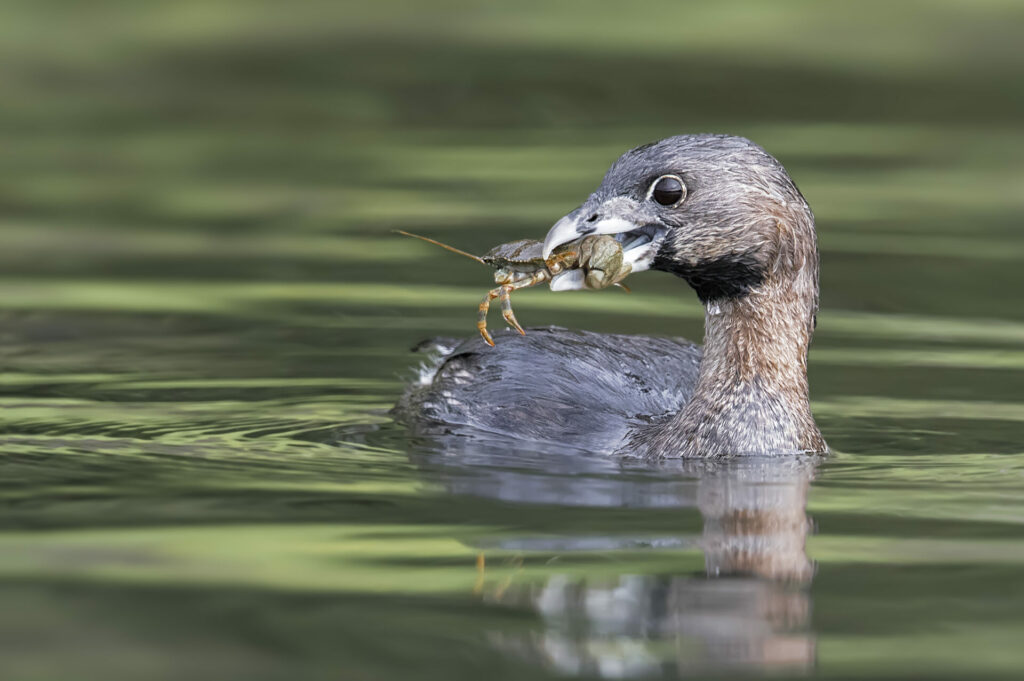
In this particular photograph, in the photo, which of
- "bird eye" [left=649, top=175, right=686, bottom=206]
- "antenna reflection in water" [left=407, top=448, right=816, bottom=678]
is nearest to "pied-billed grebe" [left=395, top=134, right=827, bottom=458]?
"bird eye" [left=649, top=175, right=686, bottom=206]

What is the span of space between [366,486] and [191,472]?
0.77 metres

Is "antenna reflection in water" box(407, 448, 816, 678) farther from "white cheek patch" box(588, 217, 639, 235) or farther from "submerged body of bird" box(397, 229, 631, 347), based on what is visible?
"white cheek patch" box(588, 217, 639, 235)

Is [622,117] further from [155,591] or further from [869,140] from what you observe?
[155,591]

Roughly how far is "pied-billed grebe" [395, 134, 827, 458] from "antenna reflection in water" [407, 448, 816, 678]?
276 mm

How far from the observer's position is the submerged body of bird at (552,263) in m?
8.41

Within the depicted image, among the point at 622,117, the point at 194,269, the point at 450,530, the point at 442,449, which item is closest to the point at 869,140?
the point at 622,117

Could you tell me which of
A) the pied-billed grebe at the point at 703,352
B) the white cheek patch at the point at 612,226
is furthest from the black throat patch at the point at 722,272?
the white cheek patch at the point at 612,226

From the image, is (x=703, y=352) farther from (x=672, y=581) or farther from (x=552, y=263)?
(x=672, y=581)

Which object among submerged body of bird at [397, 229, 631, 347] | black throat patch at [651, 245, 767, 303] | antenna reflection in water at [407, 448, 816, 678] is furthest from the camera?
black throat patch at [651, 245, 767, 303]

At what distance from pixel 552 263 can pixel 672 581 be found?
2.31m

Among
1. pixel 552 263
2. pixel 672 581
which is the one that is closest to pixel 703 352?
pixel 552 263

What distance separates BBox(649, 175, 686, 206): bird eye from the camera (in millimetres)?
8492

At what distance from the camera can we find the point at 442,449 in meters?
8.98

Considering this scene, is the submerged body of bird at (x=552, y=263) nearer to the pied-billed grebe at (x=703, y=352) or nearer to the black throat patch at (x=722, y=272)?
the pied-billed grebe at (x=703, y=352)
